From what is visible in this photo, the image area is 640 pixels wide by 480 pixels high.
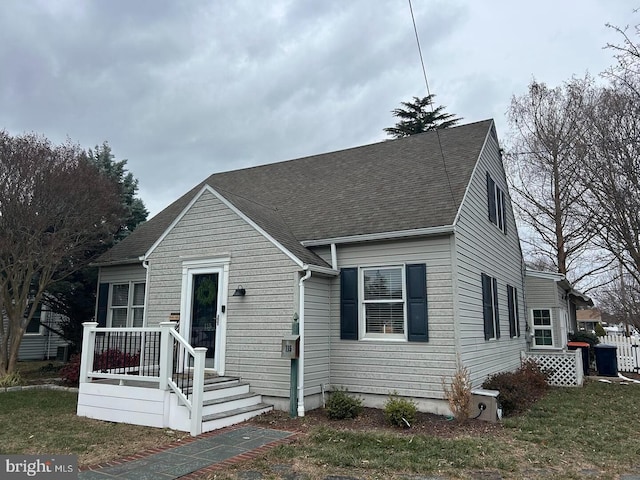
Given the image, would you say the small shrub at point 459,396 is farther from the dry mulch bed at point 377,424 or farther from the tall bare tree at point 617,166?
the tall bare tree at point 617,166

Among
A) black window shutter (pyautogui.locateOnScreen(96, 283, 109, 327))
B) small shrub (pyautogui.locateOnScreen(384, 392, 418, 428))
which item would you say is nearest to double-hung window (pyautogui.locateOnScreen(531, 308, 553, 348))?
small shrub (pyautogui.locateOnScreen(384, 392, 418, 428))

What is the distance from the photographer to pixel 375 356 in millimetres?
8648

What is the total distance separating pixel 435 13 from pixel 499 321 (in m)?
7.26

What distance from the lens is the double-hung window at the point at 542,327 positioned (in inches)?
558

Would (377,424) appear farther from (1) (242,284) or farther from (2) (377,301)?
(1) (242,284)

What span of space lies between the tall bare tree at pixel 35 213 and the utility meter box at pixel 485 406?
413 inches

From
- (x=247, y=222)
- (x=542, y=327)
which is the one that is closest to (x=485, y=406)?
(x=247, y=222)

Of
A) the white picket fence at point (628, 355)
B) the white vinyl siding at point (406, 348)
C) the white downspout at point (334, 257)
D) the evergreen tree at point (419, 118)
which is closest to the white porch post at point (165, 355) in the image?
the white vinyl siding at point (406, 348)

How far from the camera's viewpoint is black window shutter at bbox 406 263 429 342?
8.26 m

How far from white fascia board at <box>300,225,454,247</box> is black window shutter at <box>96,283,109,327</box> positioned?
6.46 m

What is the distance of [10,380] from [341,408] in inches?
336

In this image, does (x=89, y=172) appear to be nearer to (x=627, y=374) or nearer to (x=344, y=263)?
(x=344, y=263)

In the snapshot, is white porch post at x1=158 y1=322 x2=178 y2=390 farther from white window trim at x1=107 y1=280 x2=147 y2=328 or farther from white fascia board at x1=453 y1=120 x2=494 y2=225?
white fascia board at x1=453 y1=120 x2=494 y2=225

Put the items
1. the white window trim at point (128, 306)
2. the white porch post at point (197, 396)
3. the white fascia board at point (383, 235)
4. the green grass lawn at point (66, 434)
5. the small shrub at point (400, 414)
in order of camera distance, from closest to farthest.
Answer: the green grass lawn at point (66, 434) < the white porch post at point (197, 396) < the small shrub at point (400, 414) < the white fascia board at point (383, 235) < the white window trim at point (128, 306)
